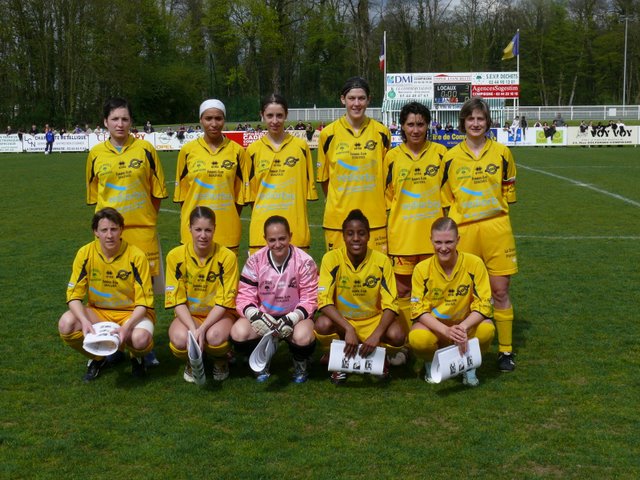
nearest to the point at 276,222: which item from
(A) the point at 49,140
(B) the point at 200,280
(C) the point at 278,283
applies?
(C) the point at 278,283

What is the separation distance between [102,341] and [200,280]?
748mm

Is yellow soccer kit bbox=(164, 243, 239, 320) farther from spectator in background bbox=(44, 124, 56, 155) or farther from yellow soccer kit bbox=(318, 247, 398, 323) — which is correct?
spectator in background bbox=(44, 124, 56, 155)

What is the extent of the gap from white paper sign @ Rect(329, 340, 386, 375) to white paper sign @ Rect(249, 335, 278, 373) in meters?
0.41

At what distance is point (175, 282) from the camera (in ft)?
15.4

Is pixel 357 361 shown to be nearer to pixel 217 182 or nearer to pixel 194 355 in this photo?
pixel 194 355

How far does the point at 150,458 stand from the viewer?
3527mm

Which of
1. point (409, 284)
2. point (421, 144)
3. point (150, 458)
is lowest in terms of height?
point (150, 458)

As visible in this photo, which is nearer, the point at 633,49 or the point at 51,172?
the point at 51,172

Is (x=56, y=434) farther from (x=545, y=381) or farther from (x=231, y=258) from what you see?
(x=545, y=381)

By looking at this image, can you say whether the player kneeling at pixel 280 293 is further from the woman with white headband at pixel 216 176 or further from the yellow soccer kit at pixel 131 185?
the yellow soccer kit at pixel 131 185

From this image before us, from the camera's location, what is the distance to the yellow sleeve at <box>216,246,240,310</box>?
15.3ft

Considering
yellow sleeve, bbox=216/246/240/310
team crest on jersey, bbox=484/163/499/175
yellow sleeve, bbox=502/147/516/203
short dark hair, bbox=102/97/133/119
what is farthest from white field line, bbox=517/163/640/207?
short dark hair, bbox=102/97/133/119

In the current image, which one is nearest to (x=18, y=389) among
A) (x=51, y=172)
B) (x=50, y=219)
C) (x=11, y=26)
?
(x=50, y=219)

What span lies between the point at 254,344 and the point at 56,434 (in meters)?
1.37
